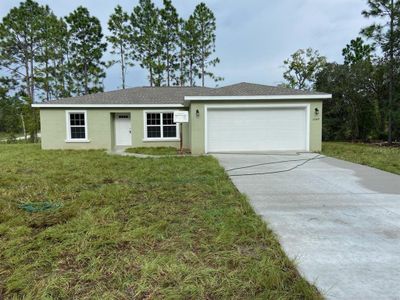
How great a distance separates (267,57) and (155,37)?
1125cm

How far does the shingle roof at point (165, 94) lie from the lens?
38.3 ft

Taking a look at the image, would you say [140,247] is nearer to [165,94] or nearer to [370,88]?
[165,94]

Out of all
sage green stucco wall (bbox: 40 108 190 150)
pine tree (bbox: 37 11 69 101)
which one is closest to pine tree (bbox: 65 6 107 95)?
pine tree (bbox: 37 11 69 101)

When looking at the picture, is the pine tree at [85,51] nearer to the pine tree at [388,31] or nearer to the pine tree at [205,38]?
the pine tree at [205,38]

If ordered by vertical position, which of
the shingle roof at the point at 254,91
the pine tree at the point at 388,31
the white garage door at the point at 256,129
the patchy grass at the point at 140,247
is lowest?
the patchy grass at the point at 140,247

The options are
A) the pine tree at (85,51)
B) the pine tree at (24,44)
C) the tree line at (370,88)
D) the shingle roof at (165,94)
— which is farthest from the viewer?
the pine tree at (85,51)

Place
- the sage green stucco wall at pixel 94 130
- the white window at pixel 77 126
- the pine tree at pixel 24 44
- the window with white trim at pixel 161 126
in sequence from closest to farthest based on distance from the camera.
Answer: the sage green stucco wall at pixel 94 130 → the white window at pixel 77 126 → the window with white trim at pixel 161 126 → the pine tree at pixel 24 44

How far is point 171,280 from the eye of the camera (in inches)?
90.9

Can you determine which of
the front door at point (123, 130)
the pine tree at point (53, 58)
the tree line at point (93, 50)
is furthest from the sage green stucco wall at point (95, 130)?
the pine tree at point (53, 58)

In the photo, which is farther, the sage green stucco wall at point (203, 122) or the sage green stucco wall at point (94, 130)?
the sage green stucco wall at point (94, 130)

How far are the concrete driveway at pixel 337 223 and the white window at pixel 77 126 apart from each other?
10246 millimetres

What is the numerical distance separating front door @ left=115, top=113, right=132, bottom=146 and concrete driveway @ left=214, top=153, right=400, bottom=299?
31.5 feet

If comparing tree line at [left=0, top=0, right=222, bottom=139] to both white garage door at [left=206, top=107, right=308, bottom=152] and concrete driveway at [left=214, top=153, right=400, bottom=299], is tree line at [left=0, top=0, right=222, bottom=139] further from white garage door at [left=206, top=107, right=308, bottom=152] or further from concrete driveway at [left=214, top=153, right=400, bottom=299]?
concrete driveway at [left=214, top=153, right=400, bottom=299]

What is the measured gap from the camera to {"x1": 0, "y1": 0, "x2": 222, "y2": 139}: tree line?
2505cm
